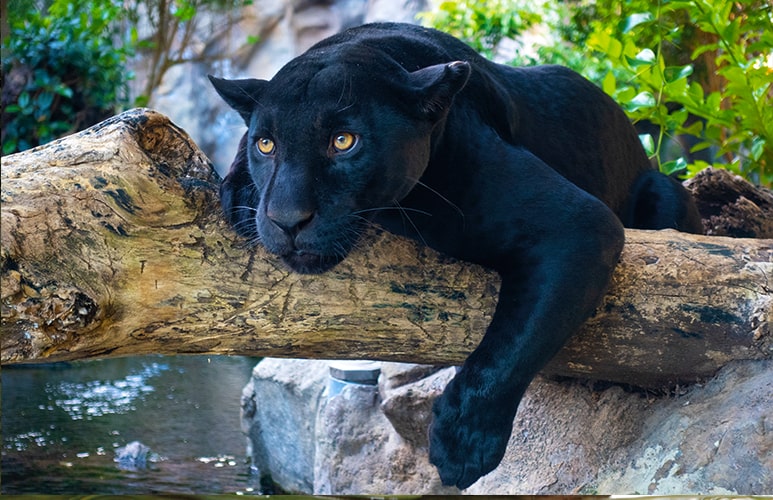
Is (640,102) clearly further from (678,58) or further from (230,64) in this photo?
(230,64)

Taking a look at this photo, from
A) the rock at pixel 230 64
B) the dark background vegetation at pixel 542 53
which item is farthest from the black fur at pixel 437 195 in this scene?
the dark background vegetation at pixel 542 53

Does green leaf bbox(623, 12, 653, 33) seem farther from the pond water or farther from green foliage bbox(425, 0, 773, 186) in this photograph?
the pond water

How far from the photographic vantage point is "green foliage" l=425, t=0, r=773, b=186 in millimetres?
1787

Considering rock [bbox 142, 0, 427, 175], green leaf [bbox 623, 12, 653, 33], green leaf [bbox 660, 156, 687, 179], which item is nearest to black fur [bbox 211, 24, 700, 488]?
rock [bbox 142, 0, 427, 175]

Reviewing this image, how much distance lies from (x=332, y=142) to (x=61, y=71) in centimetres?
52

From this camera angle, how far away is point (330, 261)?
1.08 meters

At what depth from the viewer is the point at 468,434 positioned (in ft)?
3.43

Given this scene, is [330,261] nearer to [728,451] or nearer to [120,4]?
[120,4]

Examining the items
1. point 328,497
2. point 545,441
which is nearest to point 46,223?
point 328,497

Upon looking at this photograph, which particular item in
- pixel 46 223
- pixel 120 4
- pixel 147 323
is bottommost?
pixel 147 323

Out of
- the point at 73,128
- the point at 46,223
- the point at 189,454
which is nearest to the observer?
the point at 46,223

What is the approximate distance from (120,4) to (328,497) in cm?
83

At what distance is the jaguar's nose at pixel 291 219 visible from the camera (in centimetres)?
97

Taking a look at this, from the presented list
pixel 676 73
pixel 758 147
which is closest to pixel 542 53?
pixel 676 73
